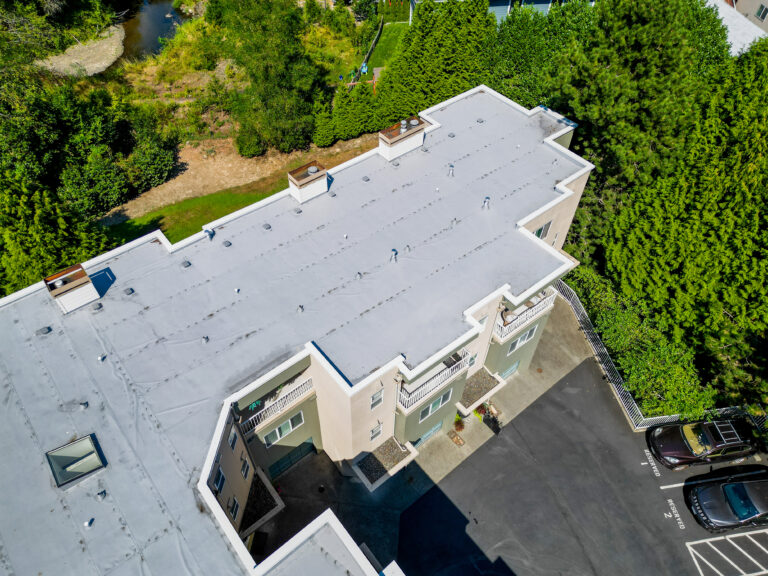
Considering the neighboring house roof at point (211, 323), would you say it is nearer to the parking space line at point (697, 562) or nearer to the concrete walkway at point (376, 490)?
the concrete walkway at point (376, 490)

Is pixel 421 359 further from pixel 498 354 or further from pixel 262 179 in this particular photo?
pixel 262 179

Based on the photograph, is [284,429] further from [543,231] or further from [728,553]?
[728,553]

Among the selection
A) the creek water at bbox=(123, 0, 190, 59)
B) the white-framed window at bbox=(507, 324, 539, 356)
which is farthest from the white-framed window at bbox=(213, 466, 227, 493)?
the creek water at bbox=(123, 0, 190, 59)

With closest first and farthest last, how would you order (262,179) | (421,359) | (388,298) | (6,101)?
(421,359)
(388,298)
(6,101)
(262,179)

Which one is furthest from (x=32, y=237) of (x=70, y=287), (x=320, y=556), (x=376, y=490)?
(x=376, y=490)

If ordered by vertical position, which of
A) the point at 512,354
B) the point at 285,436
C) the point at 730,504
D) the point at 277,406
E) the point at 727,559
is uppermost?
the point at 277,406

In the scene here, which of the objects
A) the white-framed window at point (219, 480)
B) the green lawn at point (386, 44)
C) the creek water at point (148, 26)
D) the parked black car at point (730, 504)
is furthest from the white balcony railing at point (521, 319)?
the creek water at point (148, 26)

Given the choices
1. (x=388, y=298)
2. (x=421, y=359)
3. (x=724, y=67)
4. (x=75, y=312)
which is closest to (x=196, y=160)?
(x=75, y=312)
